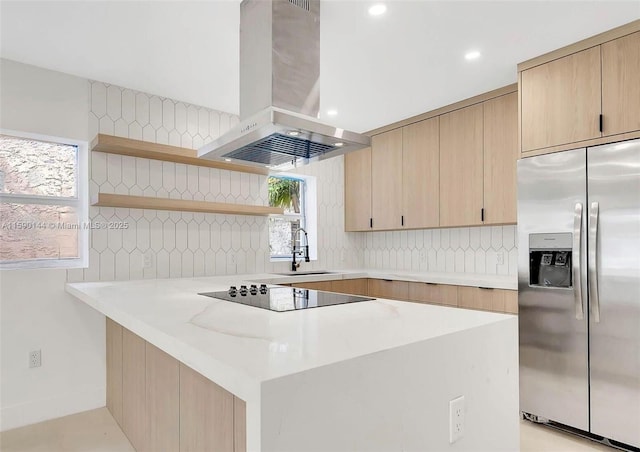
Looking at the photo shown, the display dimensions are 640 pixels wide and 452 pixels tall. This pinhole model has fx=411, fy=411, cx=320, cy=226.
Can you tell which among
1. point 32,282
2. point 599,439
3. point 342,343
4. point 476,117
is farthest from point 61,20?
point 599,439

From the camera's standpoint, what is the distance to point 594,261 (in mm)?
2373

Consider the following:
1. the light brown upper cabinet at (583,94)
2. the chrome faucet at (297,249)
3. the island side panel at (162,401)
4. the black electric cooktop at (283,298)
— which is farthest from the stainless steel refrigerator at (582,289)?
the island side panel at (162,401)

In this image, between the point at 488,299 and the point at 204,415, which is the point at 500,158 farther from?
the point at 204,415

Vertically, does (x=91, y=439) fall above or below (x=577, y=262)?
below

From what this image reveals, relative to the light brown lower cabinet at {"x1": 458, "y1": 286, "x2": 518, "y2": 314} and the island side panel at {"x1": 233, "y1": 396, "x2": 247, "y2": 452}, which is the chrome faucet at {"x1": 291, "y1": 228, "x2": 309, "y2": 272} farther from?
the island side panel at {"x1": 233, "y1": 396, "x2": 247, "y2": 452}

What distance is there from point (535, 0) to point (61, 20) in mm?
2533

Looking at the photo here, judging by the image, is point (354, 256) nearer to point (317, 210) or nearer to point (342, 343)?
point (317, 210)

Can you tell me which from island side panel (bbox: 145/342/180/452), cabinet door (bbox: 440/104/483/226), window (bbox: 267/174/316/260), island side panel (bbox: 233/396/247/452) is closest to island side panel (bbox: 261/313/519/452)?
island side panel (bbox: 233/396/247/452)

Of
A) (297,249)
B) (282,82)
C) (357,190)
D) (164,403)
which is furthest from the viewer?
(357,190)

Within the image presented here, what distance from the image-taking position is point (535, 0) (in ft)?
6.87

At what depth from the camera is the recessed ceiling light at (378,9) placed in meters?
2.13

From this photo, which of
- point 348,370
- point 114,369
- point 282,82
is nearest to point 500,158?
point 282,82

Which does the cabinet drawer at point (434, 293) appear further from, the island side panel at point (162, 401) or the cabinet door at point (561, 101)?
the island side panel at point (162, 401)

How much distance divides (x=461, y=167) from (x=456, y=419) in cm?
270
